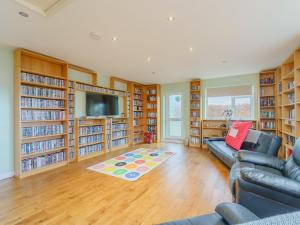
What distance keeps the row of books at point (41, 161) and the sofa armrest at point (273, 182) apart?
3494mm

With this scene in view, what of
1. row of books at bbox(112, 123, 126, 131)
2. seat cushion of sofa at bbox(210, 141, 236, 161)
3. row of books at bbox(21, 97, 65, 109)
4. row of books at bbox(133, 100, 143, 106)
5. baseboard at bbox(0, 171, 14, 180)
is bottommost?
baseboard at bbox(0, 171, 14, 180)

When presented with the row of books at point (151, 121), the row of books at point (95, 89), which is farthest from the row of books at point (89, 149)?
the row of books at point (151, 121)

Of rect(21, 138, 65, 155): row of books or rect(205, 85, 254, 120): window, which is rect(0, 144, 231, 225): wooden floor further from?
rect(205, 85, 254, 120): window

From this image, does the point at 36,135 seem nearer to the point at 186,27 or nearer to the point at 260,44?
the point at 186,27

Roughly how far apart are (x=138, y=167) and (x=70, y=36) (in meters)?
2.67

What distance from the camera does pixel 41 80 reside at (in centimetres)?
322

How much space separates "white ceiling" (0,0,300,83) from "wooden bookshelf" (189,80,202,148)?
6.11 feet

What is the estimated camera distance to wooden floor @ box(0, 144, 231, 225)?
1783 mm

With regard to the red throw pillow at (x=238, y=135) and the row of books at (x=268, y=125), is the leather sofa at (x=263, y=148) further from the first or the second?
the row of books at (x=268, y=125)

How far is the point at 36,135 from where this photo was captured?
314 centimetres

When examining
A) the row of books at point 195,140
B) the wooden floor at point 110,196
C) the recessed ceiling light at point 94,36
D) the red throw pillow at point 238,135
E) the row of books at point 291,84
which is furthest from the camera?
the row of books at point 195,140

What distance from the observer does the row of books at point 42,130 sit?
3006mm

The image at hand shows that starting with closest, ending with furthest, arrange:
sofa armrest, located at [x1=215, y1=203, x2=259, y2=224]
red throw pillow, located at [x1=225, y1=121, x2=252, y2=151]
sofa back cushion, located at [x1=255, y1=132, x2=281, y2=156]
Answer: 1. sofa armrest, located at [x1=215, y1=203, x2=259, y2=224]
2. sofa back cushion, located at [x1=255, y1=132, x2=281, y2=156]
3. red throw pillow, located at [x1=225, y1=121, x2=252, y2=151]

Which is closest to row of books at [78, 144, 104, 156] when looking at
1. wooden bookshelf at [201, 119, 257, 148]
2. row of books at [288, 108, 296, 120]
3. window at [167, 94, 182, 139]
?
window at [167, 94, 182, 139]
